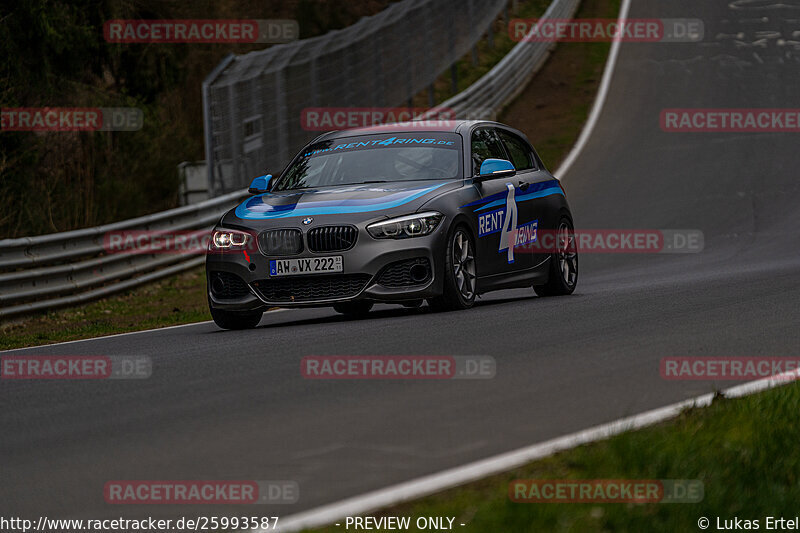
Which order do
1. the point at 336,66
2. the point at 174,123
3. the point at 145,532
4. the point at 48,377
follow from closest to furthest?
the point at 145,532 → the point at 48,377 → the point at 336,66 → the point at 174,123

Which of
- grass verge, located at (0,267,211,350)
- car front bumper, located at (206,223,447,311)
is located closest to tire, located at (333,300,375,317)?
car front bumper, located at (206,223,447,311)

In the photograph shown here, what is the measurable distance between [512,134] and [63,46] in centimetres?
1162

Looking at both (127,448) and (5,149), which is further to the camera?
(5,149)

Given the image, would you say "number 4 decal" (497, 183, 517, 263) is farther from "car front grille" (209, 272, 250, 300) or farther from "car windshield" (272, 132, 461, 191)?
"car front grille" (209, 272, 250, 300)

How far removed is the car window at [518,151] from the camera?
1298cm

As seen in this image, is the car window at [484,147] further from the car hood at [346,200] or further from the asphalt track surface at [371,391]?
the asphalt track surface at [371,391]

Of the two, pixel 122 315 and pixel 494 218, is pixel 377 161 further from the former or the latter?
pixel 122 315

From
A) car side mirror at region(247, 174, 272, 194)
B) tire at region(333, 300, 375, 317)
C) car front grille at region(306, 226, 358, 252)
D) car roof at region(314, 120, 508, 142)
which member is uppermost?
car roof at region(314, 120, 508, 142)

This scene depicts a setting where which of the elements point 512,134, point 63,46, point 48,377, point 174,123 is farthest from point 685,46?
point 48,377

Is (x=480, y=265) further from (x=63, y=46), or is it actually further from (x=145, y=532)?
(x=63, y=46)

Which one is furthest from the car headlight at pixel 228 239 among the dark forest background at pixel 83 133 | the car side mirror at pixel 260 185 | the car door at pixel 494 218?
the dark forest background at pixel 83 133

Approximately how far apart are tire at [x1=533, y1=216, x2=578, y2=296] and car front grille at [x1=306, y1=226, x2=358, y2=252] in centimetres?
291

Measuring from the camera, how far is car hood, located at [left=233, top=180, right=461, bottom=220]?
10641 mm

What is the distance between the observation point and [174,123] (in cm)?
3234
